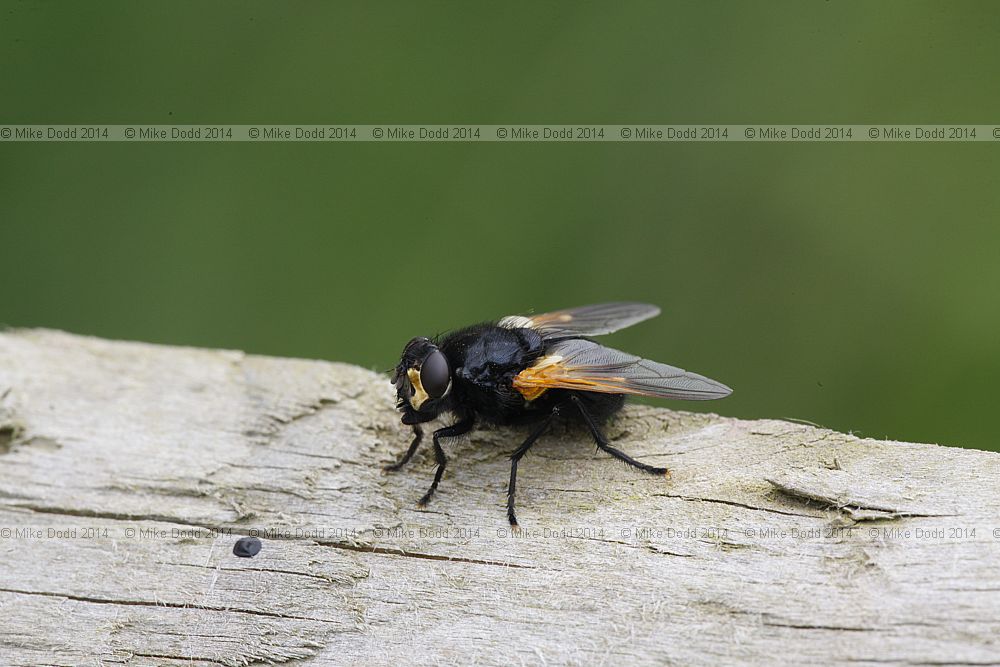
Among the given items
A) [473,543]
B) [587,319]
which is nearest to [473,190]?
[587,319]

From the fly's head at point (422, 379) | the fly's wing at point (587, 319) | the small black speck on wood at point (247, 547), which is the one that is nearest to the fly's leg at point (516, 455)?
the fly's head at point (422, 379)

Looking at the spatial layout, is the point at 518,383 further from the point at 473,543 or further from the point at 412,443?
the point at 473,543

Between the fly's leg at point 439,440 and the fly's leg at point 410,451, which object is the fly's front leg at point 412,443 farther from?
the fly's leg at point 439,440

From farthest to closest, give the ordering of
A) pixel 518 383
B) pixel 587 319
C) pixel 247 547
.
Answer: pixel 587 319 → pixel 518 383 → pixel 247 547

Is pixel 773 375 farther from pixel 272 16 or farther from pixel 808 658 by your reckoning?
pixel 272 16

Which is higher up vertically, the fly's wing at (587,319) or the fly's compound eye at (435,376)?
the fly's wing at (587,319)
